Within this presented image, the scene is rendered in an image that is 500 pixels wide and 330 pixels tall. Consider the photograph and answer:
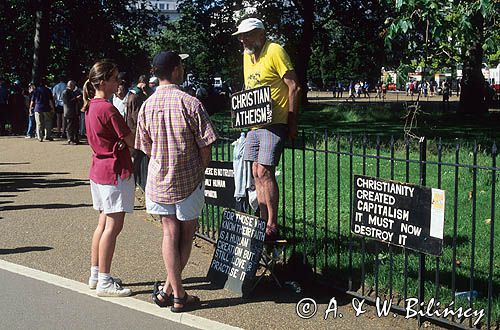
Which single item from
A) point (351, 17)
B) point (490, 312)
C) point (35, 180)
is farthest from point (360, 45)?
point (490, 312)

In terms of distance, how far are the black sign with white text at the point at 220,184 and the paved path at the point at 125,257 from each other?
26.0 inches

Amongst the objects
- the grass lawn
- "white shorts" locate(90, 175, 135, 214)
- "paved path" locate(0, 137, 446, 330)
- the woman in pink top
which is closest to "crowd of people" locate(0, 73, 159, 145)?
"paved path" locate(0, 137, 446, 330)

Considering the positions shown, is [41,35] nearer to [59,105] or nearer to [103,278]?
[59,105]

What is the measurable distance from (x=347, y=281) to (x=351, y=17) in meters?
39.1

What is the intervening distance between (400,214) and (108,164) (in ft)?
7.92

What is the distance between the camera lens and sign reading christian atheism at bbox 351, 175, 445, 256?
5383 millimetres

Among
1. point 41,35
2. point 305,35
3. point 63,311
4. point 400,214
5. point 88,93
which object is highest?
point 305,35

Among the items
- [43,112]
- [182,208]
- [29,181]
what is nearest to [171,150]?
[182,208]

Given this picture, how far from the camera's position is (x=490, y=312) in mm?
5336

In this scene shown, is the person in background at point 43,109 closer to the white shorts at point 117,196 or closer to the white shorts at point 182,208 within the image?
the white shorts at point 117,196

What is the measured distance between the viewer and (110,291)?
6312mm

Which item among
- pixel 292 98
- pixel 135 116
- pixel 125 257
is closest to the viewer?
pixel 292 98

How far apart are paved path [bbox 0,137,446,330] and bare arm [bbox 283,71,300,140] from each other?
141 cm

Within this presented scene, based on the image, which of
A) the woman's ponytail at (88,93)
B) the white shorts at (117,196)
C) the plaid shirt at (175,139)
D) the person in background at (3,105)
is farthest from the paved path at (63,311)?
the person in background at (3,105)
